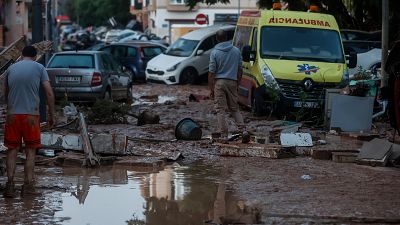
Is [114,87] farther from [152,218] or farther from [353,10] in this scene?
[152,218]

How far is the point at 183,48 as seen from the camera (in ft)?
107

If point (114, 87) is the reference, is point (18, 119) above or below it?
above

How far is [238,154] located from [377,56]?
40.7 feet

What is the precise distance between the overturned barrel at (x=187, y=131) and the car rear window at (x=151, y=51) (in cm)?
2051

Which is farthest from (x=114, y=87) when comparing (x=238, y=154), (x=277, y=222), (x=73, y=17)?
(x=73, y=17)

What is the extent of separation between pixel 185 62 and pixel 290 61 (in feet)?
44.6

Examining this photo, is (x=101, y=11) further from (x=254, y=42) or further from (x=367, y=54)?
(x=254, y=42)

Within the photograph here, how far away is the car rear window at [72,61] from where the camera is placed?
21.9 metres

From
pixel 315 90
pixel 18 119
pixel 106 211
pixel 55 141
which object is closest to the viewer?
Answer: pixel 106 211

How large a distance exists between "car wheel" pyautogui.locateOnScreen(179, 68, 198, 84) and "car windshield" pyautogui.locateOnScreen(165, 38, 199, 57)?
601 millimetres

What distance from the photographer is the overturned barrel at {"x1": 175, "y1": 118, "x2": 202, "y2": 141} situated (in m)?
14.7

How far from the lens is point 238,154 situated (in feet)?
43.0

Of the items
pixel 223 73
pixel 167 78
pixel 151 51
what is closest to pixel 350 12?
pixel 167 78

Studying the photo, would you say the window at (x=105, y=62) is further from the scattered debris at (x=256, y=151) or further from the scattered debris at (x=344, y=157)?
the scattered debris at (x=344, y=157)
